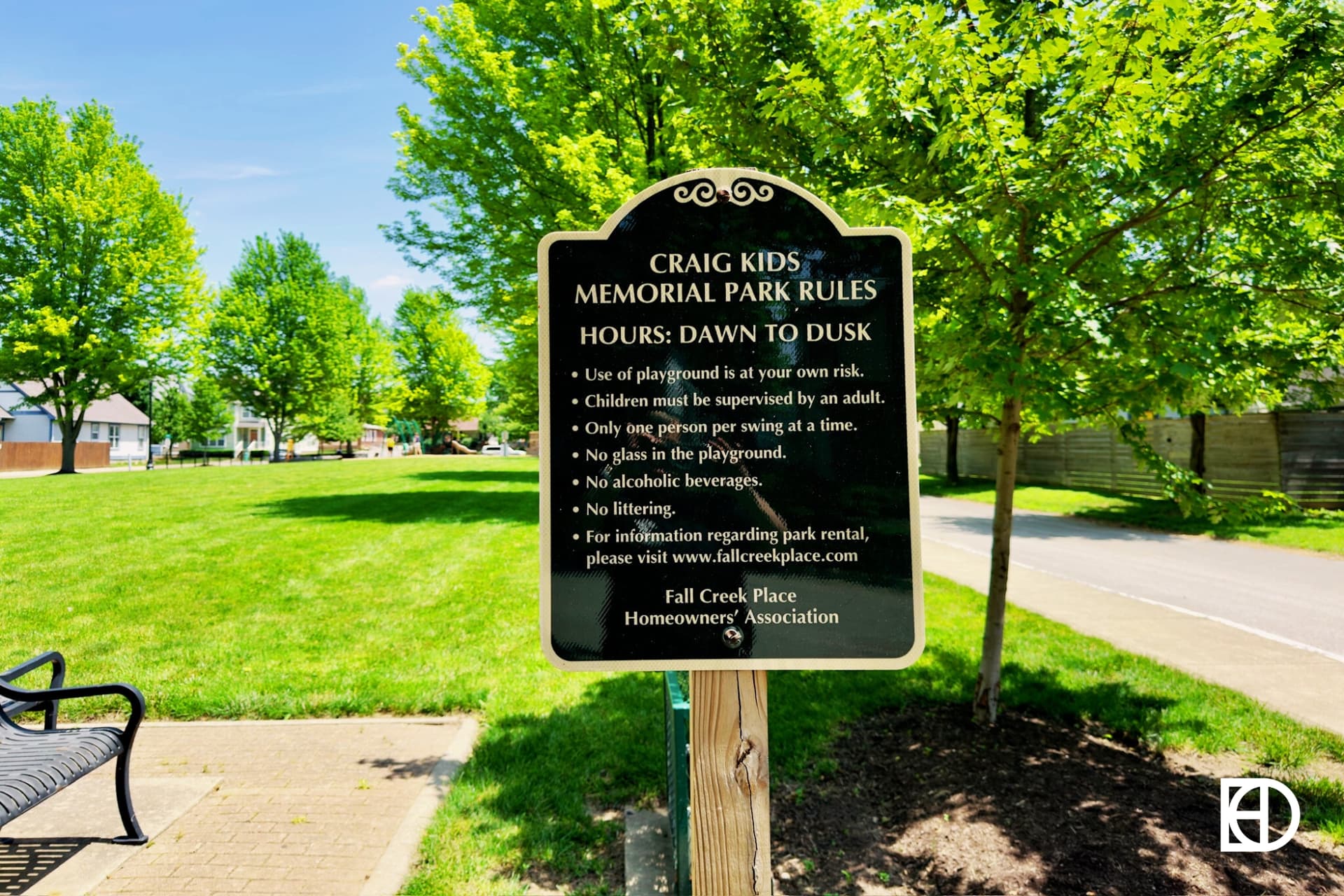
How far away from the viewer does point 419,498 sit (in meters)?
19.2

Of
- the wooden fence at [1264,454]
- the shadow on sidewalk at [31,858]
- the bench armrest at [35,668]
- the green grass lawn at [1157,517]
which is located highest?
the wooden fence at [1264,454]

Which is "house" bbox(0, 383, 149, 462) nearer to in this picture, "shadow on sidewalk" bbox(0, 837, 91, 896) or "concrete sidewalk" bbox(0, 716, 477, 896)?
"concrete sidewalk" bbox(0, 716, 477, 896)

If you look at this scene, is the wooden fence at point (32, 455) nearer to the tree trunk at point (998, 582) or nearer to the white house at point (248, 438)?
the white house at point (248, 438)

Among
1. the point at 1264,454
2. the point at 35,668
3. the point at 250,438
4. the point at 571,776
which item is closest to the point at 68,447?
the point at 35,668

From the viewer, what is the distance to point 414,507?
17297 millimetres

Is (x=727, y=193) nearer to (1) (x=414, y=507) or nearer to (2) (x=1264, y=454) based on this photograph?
(1) (x=414, y=507)

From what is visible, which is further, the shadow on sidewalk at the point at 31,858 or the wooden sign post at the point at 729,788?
the shadow on sidewalk at the point at 31,858

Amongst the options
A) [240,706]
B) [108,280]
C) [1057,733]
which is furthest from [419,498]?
[108,280]

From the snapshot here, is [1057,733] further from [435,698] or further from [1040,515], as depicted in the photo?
[1040,515]

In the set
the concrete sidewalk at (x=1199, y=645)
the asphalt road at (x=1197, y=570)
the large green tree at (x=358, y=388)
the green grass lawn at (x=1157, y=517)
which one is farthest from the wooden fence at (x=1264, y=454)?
the large green tree at (x=358, y=388)

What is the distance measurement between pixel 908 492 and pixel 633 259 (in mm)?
966

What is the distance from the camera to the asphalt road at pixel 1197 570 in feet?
25.4

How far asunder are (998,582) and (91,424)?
6954 cm

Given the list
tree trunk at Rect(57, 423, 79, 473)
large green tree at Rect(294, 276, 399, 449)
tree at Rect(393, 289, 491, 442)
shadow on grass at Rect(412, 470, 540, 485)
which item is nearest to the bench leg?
shadow on grass at Rect(412, 470, 540, 485)
